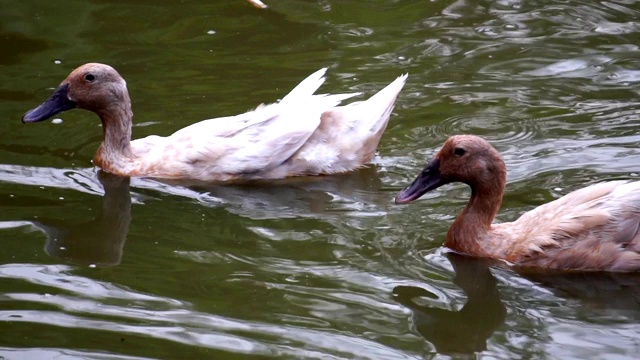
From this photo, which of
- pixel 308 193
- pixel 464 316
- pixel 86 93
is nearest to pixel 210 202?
pixel 308 193

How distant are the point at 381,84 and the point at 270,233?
118 inches

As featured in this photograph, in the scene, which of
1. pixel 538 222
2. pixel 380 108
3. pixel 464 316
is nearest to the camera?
pixel 464 316

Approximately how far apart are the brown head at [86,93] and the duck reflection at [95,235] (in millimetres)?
980

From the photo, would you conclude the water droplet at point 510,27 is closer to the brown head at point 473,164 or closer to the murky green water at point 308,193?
the murky green water at point 308,193

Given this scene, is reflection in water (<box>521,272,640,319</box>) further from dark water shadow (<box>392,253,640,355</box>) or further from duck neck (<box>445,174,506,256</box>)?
duck neck (<box>445,174,506,256</box>)

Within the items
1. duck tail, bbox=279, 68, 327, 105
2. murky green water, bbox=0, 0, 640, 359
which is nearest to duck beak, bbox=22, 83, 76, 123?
murky green water, bbox=0, 0, 640, 359

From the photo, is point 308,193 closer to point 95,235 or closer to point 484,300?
point 95,235

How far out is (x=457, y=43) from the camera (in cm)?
1116

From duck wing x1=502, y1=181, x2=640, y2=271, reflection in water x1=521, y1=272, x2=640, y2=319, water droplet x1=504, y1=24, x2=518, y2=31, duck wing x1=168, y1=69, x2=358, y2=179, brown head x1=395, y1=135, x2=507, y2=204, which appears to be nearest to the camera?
reflection in water x1=521, y1=272, x2=640, y2=319

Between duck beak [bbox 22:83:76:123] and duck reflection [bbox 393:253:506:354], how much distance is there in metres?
3.54

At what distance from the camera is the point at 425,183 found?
26.0 feet

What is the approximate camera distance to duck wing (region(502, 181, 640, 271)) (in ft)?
24.0

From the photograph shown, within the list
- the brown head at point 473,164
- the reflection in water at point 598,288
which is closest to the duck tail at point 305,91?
the brown head at point 473,164

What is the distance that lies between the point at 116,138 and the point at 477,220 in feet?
10.2
